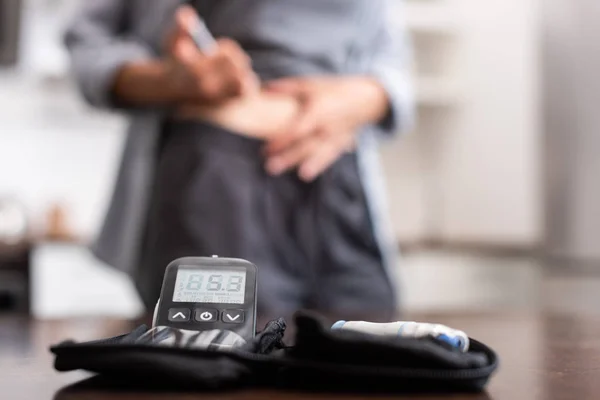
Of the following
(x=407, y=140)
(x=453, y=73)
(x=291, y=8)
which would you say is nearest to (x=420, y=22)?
(x=453, y=73)

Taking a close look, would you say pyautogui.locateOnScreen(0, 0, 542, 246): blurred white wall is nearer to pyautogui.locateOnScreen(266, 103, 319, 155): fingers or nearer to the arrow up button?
pyautogui.locateOnScreen(266, 103, 319, 155): fingers

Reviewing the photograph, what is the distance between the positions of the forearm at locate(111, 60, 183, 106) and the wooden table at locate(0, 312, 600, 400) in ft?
1.04

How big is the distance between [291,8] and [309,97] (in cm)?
14

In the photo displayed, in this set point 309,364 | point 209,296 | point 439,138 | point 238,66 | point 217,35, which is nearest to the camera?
point 309,364

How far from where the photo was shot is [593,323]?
916 mm

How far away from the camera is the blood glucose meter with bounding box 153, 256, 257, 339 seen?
0.55 metres

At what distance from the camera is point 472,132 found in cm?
258

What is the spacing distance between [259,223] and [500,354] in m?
0.49

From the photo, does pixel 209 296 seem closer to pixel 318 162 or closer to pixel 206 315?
pixel 206 315

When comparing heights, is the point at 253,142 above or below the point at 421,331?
above

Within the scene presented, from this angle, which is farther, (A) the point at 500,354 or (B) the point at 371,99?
(B) the point at 371,99

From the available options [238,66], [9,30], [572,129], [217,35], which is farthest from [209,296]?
[9,30]

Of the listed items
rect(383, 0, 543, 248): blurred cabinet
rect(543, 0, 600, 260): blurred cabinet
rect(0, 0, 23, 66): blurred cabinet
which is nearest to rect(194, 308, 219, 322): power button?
rect(543, 0, 600, 260): blurred cabinet

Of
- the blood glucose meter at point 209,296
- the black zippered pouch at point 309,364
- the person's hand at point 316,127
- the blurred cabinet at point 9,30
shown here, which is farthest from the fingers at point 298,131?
the blurred cabinet at point 9,30
